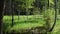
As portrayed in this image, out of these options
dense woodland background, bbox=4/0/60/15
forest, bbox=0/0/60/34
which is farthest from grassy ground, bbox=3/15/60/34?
dense woodland background, bbox=4/0/60/15

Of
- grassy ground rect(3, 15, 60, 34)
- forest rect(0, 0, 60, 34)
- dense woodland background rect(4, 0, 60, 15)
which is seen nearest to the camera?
forest rect(0, 0, 60, 34)

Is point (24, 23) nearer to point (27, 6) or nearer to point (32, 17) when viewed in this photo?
point (32, 17)

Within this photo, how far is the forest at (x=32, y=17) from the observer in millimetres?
10250

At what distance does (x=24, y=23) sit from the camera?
10.9 m

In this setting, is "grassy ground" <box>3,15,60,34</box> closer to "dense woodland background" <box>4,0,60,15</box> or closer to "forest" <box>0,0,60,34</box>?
"forest" <box>0,0,60,34</box>

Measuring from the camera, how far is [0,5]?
302 cm

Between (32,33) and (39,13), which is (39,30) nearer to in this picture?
(32,33)

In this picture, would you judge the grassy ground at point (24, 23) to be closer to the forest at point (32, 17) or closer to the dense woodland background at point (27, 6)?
the forest at point (32, 17)

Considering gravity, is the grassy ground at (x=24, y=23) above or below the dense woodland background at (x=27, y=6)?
below

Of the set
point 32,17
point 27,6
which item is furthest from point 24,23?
point 27,6

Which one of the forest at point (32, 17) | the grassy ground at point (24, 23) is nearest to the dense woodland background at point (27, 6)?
the forest at point (32, 17)

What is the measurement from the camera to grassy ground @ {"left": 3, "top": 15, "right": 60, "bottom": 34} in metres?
10.5

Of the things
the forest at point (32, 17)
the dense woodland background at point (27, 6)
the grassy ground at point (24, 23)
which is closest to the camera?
the forest at point (32, 17)

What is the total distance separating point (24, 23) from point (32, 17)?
927 mm
